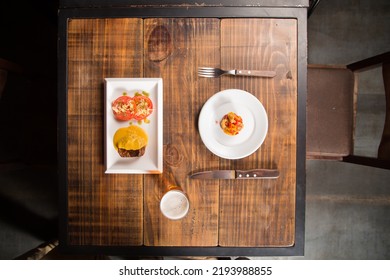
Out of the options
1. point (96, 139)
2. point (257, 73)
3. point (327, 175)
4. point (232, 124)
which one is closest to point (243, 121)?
point (232, 124)

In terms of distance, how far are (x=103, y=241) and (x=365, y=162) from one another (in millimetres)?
1200

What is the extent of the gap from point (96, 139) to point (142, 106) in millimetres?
233

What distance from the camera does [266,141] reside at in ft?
3.72

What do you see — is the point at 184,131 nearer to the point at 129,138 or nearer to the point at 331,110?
the point at 129,138

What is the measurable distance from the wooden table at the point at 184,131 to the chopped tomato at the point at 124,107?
0.29 feet

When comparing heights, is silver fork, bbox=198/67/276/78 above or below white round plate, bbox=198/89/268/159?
above

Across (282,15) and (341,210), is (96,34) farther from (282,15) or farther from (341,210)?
(341,210)

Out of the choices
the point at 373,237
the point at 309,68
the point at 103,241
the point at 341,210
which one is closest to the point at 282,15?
the point at 309,68

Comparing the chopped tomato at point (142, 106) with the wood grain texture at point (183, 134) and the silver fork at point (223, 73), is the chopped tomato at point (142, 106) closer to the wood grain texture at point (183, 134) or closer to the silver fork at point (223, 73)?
the wood grain texture at point (183, 134)

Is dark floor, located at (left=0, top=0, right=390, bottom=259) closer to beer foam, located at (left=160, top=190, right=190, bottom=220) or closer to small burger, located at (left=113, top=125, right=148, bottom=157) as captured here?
small burger, located at (left=113, top=125, right=148, bottom=157)

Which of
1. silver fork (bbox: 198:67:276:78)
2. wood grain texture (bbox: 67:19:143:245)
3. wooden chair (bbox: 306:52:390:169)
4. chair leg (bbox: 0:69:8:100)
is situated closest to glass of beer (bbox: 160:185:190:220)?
wood grain texture (bbox: 67:19:143:245)

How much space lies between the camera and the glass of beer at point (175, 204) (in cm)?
108

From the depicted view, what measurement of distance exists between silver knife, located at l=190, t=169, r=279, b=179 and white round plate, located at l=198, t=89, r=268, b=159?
0.06 meters

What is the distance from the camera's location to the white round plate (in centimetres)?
110
